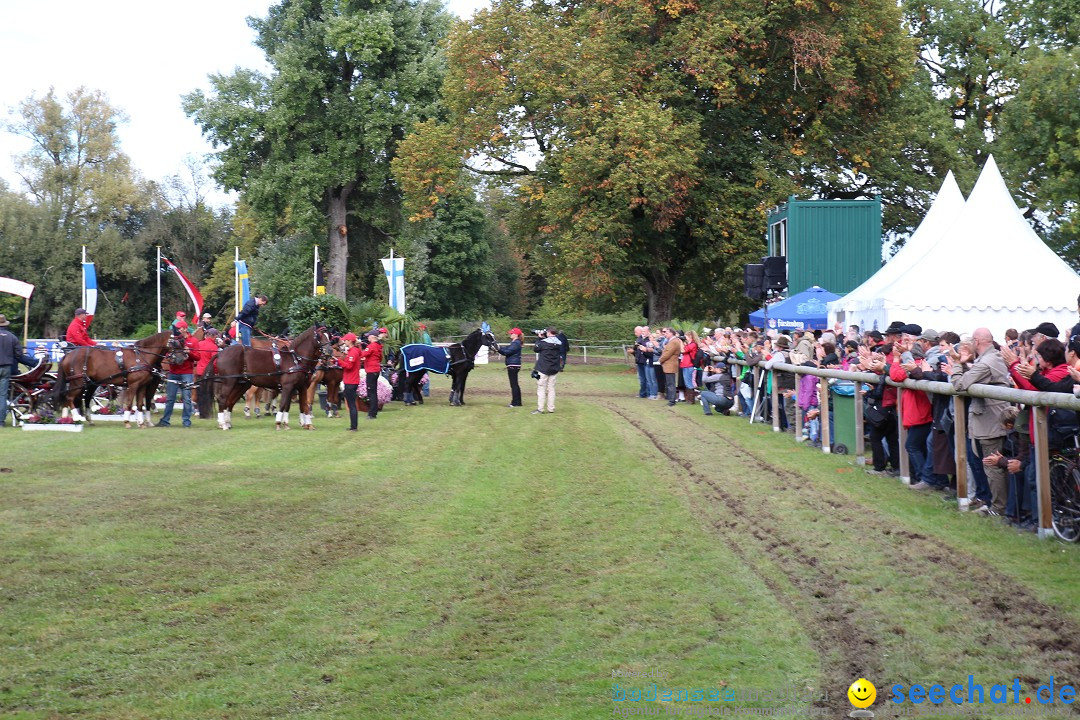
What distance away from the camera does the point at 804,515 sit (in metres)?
10.7

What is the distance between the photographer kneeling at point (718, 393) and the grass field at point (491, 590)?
30.8 ft

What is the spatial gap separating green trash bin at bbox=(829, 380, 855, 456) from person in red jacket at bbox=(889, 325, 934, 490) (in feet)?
9.05

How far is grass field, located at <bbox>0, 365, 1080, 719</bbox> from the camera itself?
18.6 ft

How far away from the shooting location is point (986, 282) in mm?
21719

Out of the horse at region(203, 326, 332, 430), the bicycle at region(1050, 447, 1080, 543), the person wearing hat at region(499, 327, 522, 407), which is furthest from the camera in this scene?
the person wearing hat at region(499, 327, 522, 407)

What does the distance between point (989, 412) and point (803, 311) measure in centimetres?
1653

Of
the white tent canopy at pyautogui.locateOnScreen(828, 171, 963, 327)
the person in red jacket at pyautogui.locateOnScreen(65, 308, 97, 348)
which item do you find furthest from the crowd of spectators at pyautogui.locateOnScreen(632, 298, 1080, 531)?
the person in red jacket at pyautogui.locateOnScreen(65, 308, 97, 348)

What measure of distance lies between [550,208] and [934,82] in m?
23.7

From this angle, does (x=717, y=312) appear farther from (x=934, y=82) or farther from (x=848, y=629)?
(x=848, y=629)

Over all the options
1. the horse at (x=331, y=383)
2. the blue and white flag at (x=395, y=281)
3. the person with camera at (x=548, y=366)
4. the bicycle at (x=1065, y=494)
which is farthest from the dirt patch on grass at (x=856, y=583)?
the blue and white flag at (x=395, y=281)

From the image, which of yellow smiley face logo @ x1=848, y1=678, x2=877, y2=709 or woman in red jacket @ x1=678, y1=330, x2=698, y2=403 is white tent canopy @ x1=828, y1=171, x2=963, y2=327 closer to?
woman in red jacket @ x1=678, y1=330, x2=698, y2=403

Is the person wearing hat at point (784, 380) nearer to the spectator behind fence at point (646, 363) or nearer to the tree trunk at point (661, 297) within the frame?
the spectator behind fence at point (646, 363)

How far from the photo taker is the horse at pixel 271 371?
2019cm

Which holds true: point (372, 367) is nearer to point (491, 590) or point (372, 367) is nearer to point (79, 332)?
point (79, 332)
